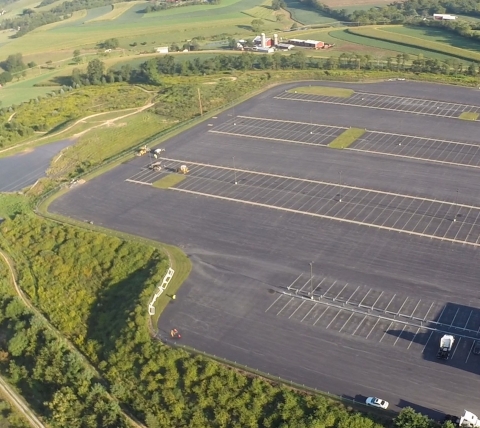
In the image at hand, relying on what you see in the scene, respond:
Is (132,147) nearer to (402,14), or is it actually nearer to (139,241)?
(139,241)

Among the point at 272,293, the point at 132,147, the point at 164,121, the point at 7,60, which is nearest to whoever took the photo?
the point at 272,293

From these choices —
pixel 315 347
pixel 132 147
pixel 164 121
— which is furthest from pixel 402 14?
pixel 315 347

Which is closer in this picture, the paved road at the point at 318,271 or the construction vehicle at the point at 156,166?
the paved road at the point at 318,271

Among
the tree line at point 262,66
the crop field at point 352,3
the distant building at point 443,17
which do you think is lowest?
the tree line at point 262,66

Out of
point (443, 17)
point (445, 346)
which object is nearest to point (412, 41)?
point (443, 17)

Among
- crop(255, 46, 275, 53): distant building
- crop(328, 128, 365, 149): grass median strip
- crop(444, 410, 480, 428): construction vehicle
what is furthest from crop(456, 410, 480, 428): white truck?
crop(255, 46, 275, 53): distant building

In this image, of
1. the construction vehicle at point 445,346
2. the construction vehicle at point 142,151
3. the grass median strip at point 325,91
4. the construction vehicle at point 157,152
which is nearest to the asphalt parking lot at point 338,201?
the construction vehicle at point 157,152

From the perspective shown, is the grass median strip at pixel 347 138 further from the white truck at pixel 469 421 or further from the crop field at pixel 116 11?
the crop field at pixel 116 11
